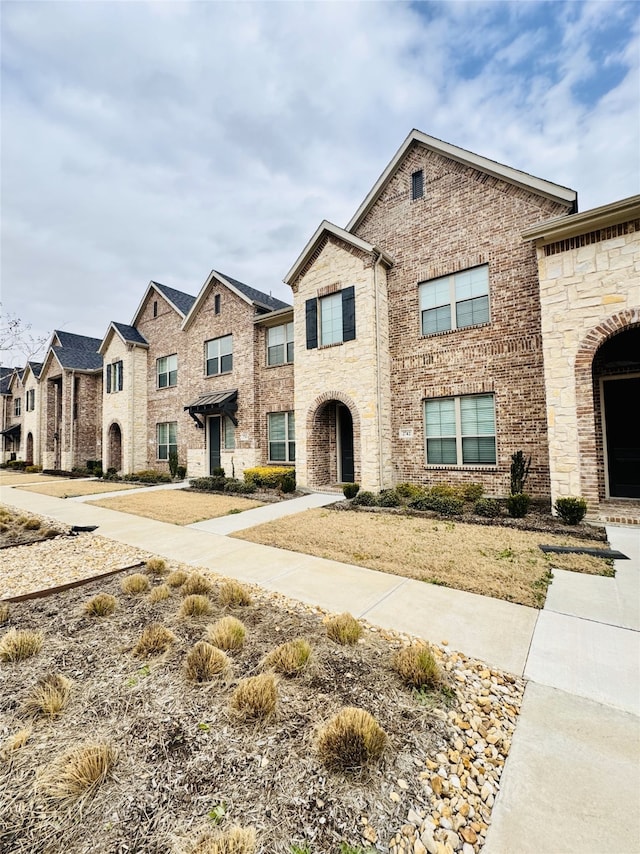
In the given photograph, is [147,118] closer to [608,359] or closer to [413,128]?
[413,128]

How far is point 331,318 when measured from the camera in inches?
492

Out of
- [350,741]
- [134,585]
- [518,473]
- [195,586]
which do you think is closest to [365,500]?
[518,473]

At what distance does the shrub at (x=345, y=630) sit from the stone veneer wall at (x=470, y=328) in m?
7.96

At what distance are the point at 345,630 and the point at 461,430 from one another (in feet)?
28.1

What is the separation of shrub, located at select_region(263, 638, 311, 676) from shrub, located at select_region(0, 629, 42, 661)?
217cm

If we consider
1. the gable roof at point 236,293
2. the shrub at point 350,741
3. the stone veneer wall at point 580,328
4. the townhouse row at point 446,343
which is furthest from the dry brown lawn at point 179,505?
the gable roof at point 236,293

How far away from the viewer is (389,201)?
1224cm

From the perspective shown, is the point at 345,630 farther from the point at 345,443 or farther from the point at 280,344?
the point at 280,344

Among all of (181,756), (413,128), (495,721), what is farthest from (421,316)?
(181,756)

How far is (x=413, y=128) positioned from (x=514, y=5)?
338 centimetres

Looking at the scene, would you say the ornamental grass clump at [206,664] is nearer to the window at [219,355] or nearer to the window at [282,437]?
the window at [282,437]

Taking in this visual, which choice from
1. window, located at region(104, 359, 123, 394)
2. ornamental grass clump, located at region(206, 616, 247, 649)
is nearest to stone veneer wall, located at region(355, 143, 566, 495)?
ornamental grass clump, located at region(206, 616, 247, 649)

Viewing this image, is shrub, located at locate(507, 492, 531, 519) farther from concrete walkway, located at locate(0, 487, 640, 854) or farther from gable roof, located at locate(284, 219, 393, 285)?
gable roof, located at locate(284, 219, 393, 285)

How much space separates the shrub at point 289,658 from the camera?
2.95 meters
